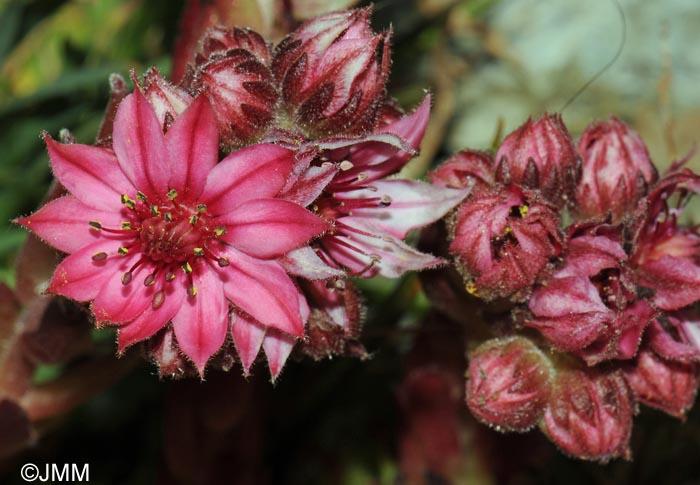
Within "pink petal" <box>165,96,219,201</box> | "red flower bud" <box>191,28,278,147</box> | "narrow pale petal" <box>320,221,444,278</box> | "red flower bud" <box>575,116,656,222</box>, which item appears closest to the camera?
"pink petal" <box>165,96,219,201</box>

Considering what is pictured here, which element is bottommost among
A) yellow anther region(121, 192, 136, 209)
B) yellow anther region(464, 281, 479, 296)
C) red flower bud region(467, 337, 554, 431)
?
red flower bud region(467, 337, 554, 431)

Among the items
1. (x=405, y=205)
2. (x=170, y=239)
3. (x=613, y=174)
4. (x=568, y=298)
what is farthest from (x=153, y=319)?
(x=613, y=174)

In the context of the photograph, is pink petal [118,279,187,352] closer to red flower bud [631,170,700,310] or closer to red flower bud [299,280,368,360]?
red flower bud [299,280,368,360]

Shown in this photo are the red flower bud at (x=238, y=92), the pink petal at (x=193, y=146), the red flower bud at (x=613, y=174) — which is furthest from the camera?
the red flower bud at (x=613, y=174)

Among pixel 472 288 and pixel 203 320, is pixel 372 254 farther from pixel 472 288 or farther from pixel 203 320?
pixel 203 320

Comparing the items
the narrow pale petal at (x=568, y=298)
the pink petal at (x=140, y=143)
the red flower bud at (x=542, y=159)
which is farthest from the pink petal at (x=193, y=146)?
the narrow pale petal at (x=568, y=298)

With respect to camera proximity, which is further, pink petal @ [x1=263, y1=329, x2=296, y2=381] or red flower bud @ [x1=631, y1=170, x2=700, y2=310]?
red flower bud @ [x1=631, y1=170, x2=700, y2=310]

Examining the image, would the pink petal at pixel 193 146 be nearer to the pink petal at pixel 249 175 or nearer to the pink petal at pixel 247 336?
the pink petal at pixel 249 175

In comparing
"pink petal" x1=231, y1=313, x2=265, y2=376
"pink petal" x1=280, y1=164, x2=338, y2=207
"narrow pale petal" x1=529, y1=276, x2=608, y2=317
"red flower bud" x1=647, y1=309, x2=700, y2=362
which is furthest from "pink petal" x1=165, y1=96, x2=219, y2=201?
"red flower bud" x1=647, y1=309, x2=700, y2=362
